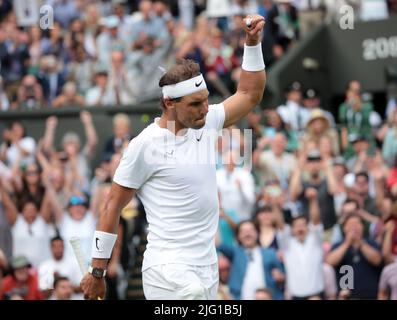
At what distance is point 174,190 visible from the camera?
8.80m

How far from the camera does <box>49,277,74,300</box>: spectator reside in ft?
42.6

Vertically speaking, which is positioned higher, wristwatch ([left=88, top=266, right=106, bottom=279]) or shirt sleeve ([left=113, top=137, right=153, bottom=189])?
shirt sleeve ([left=113, top=137, right=153, bottom=189])

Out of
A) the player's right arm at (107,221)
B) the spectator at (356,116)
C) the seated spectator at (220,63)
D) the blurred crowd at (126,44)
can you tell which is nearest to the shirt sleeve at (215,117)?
the player's right arm at (107,221)

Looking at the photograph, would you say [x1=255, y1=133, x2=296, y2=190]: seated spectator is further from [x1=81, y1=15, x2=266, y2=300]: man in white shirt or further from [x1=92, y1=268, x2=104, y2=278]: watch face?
[x1=92, y1=268, x2=104, y2=278]: watch face

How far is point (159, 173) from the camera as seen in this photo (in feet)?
28.9

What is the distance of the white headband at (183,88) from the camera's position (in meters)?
8.82

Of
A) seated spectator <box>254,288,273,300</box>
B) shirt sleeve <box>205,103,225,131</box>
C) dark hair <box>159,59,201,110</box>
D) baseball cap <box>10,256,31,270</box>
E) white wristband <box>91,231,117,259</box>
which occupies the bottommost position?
seated spectator <box>254,288,273,300</box>

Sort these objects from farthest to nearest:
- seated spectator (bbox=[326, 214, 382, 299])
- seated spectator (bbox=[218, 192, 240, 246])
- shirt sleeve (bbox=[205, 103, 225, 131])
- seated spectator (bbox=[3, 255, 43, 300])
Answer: seated spectator (bbox=[218, 192, 240, 246])
seated spectator (bbox=[3, 255, 43, 300])
seated spectator (bbox=[326, 214, 382, 299])
shirt sleeve (bbox=[205, 103, 225, 131])

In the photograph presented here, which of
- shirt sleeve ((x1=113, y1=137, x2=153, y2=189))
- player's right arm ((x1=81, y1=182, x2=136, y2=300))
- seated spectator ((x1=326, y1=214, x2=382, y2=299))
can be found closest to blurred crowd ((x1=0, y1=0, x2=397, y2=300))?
seated spectator ((x1=326, y1=214, x2=382, y2=299))

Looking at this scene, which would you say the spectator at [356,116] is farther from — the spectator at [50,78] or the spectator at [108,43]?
the spectator at [50,78]

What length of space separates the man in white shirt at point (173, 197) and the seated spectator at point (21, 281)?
507 cm

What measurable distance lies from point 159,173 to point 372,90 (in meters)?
11.7

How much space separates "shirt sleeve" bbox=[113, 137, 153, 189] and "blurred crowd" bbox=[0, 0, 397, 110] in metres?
9.91

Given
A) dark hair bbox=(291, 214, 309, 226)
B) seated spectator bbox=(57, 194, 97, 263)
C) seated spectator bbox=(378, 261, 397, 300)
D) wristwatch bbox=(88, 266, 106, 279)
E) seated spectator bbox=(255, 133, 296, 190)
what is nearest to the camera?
wristwatch bbox=(88, 266, 106, 279)
